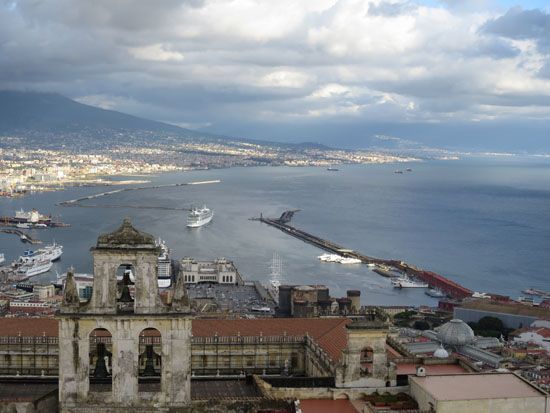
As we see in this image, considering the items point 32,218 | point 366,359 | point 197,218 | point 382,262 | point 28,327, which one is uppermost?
point 366,359

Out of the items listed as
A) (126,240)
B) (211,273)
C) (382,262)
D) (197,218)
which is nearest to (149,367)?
(126,240)

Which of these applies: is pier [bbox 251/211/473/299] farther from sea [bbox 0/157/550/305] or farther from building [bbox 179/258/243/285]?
building [bbox 179/258/243/285]

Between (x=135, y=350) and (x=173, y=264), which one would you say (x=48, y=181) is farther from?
(x=135, y=350)

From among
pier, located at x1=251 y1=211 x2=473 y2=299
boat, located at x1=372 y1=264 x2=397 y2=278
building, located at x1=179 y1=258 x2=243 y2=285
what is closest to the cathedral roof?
building, located at x1=179 y1=258 x2=243 y2=285

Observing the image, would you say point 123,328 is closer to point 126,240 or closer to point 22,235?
point 126,240

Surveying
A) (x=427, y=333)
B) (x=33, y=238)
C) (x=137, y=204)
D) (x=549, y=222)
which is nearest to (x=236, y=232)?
(x=33, y=238)

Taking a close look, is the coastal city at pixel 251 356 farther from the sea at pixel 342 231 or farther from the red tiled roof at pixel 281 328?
the sea at pixel 342 231
